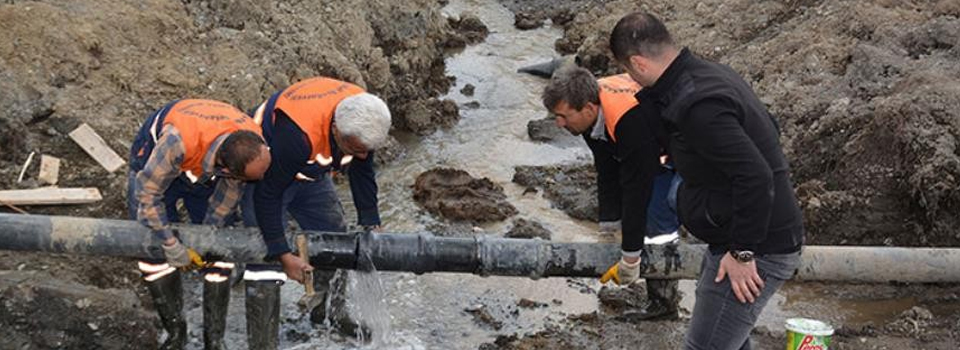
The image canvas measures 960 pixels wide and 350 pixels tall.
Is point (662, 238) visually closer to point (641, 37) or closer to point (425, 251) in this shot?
point (425, 251)

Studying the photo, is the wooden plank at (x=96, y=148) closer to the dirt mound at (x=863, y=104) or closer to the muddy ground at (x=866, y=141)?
Answer: the muddy ground at (x=866, y=141)

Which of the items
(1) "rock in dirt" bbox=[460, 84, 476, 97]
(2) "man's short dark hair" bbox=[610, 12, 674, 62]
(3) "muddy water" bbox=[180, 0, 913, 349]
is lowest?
(3) "muddy water" bbox=[180, 0, 913, 349]

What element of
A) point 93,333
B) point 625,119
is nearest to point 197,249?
point 93,333

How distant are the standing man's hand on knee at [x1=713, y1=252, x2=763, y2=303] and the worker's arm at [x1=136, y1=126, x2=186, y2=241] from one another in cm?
266

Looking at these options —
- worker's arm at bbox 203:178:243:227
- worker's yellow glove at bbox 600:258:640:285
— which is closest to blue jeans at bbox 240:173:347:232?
worker's arm at bbox 203:178:243:227

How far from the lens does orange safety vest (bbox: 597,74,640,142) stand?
424cm

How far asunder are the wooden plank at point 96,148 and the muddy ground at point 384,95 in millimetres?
70

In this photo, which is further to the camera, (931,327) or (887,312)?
(887,312)

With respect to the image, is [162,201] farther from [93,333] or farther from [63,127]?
[63,127]

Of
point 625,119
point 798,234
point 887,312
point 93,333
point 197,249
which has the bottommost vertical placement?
point 887,312

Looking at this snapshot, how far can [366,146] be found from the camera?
4566 mm

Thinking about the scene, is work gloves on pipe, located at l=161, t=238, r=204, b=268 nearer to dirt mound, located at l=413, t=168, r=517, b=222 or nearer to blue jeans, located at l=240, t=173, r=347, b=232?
blue jeans, located at l=240, t=173, r=347, b=232

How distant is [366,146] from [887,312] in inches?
152

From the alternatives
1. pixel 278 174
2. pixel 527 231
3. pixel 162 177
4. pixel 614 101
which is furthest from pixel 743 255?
pixel 527 231
